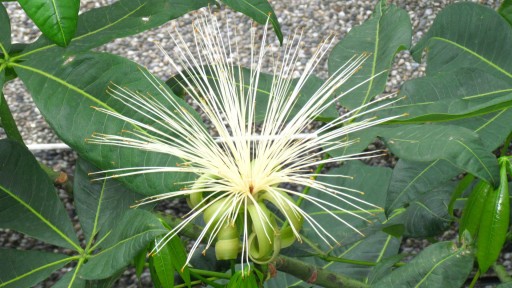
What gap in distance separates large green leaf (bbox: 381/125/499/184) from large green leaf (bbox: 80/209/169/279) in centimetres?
26

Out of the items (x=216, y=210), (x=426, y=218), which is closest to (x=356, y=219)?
(x=426, y=218)

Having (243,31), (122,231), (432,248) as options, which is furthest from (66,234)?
(243,31)

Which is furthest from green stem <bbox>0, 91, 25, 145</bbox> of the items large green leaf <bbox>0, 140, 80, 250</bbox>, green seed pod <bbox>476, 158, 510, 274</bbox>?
green seed pod <bbox>476, 158, 510, 274</bbox>

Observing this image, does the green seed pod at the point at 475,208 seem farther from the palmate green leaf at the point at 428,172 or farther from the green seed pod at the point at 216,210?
the green seed pod at the point at 216,210

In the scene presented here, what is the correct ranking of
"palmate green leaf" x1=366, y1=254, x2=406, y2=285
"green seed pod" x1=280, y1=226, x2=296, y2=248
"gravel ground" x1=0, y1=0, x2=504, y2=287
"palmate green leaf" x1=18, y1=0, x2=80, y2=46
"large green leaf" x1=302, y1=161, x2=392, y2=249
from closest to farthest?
"palmate green leaf" x1=18, y1=0, x2=80, y2=46 < "green seed pod" x1=280, y1=226, x2=296, y2=248 < "palmate green leaf" x1=366, y1=254, x2=406, y2=285 < "large green leaf" x1=302, y1=161, x2=392, y2=249 < "gravel ground" x1=0, y1=0, x2=504, y2=287

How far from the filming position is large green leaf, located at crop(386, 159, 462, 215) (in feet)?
3.59

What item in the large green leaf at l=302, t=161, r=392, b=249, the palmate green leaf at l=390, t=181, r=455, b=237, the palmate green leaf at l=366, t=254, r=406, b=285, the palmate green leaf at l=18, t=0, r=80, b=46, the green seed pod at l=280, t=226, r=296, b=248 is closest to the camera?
the palmate green leaf at l=18, t=0, r=80, b=46

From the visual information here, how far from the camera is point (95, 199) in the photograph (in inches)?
46.6

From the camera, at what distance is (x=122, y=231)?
0.92m

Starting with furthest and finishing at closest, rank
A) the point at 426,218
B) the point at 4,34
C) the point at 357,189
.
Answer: the point at 357,189 → the point at 426,218 → the point at 4,34

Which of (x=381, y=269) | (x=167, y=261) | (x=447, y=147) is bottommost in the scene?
(x=381, y=269)

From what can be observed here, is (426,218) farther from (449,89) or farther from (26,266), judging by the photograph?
(26,266)

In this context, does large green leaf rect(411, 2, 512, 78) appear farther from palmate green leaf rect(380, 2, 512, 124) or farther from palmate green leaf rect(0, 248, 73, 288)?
palmate green leaf rect(0, 248, 73, 288)

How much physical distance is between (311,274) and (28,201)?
382mm
